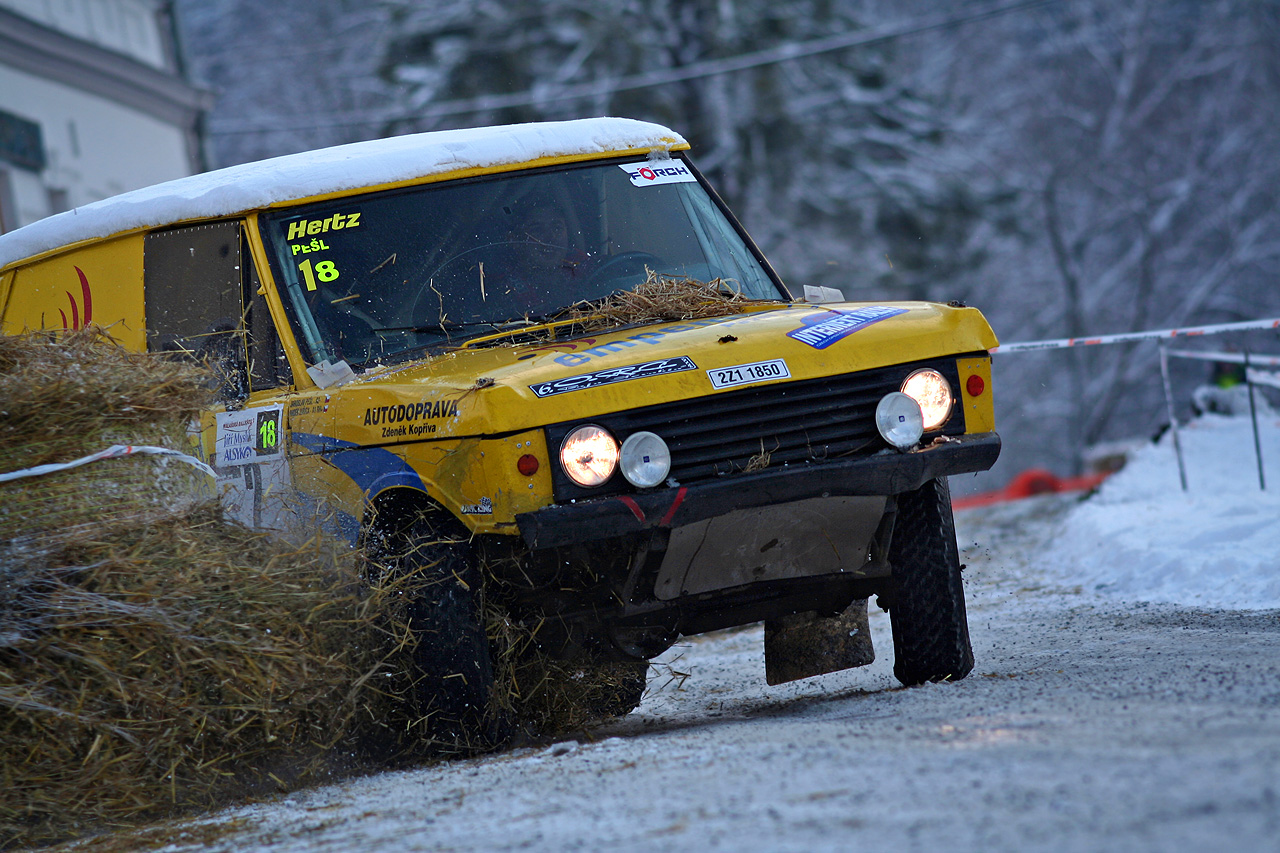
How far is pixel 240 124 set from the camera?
3188 cm

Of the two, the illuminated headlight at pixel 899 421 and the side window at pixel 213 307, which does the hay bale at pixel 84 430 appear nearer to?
the side window at pixel 213 307

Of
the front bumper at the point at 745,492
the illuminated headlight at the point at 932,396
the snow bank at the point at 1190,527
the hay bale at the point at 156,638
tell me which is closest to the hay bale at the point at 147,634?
the hay bale at the point at 156,638

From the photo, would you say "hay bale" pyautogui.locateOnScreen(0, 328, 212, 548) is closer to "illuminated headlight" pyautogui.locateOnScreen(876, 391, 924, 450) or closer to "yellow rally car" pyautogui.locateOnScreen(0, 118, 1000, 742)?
"yellow rally car" pyautogui.locateOnScreen(0, 118, 1000, 742)

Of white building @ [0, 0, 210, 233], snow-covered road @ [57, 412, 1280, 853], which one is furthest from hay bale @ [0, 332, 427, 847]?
white building @ [0, 0, 210, 233]

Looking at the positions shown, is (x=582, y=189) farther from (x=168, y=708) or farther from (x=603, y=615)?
(x=168, y=708)

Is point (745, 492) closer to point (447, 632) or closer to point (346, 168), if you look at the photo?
point (447, 632)

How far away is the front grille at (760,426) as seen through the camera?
462 cm

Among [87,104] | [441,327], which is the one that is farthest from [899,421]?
[87,104]

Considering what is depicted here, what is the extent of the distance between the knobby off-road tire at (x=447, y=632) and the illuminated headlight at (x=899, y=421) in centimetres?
140

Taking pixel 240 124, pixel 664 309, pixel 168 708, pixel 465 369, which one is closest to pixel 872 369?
pixel 664 309

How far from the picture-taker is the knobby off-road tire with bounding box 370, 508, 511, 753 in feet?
15.8

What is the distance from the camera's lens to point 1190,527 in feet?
27.7

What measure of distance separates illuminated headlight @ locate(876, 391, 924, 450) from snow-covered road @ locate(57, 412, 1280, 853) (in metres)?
0.84

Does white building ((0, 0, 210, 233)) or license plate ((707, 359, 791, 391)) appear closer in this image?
license plate ((707, 359, 791, 391))
